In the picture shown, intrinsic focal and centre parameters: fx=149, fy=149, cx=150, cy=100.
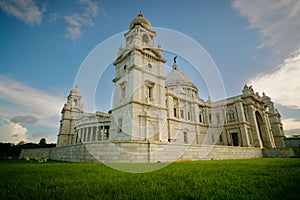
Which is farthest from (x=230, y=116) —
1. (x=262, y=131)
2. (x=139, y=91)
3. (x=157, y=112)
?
(x=139, y=91)

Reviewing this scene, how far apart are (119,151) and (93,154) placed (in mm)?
2233

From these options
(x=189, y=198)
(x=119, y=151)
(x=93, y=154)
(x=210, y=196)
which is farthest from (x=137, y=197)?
(x=93, y=154)

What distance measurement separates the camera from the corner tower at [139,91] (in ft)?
66.1

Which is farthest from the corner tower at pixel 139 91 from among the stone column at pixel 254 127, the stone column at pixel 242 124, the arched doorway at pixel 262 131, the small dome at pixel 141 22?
the arched doorway at pixel 262 131

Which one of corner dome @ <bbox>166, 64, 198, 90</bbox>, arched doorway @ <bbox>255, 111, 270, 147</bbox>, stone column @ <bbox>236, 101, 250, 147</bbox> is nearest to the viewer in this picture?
stone column @ <bbox>236, 101, 250, 147</bbox>

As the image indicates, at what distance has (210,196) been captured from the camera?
113 inches

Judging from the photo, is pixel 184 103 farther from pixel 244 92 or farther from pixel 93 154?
pixel 93 154

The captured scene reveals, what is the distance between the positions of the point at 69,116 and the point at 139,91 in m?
35.7

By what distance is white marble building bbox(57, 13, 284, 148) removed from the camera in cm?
2123

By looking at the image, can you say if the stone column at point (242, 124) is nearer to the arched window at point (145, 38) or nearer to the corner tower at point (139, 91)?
the corner tower at point (139, 91)

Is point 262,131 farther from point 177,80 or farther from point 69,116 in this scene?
point 69,116

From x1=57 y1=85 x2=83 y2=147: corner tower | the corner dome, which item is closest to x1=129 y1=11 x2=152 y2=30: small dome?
the corner dome

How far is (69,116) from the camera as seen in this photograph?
155 feet

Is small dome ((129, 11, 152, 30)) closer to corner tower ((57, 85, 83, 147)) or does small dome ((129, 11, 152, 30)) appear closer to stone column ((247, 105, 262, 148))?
stone column ((247, 105, 262, 148))
